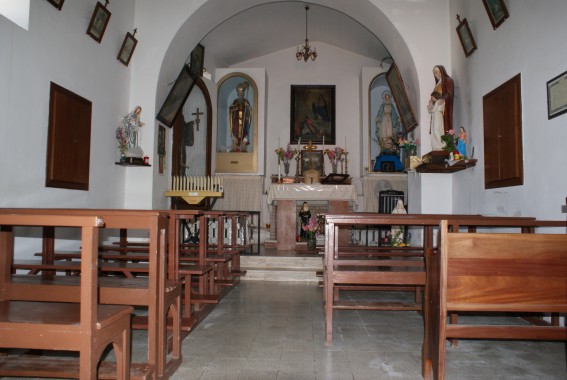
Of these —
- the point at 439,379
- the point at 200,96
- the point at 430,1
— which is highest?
the point at 430,1

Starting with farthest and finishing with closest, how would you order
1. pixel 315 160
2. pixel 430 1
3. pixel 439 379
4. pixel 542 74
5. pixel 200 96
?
pixel 315 160, pixel 200 96, pixel 430 1, pixel 542 74, pixel 439 379

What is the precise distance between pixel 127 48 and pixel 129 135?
52.8 inches

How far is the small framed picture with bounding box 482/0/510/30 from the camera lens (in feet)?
14.4

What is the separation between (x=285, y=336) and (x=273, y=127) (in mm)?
7454

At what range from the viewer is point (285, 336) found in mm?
3250

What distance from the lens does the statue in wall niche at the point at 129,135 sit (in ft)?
19.1

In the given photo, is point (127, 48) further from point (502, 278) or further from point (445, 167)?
point (502, 278)

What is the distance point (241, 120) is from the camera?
969 centimetres

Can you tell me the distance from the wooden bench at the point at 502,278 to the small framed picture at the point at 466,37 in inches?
158

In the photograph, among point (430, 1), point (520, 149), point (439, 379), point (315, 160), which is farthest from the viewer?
point (315, 160)

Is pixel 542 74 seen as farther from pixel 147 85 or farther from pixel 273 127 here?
pixel 273 127

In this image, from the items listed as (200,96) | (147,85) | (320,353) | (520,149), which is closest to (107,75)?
(147,85)

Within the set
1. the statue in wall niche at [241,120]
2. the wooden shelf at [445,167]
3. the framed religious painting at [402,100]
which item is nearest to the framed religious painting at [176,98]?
the statue in wall niche at [241,120]

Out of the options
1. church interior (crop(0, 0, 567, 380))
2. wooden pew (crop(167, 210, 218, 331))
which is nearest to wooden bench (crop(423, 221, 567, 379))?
church interior (crop(0, 0, 567, 380))
